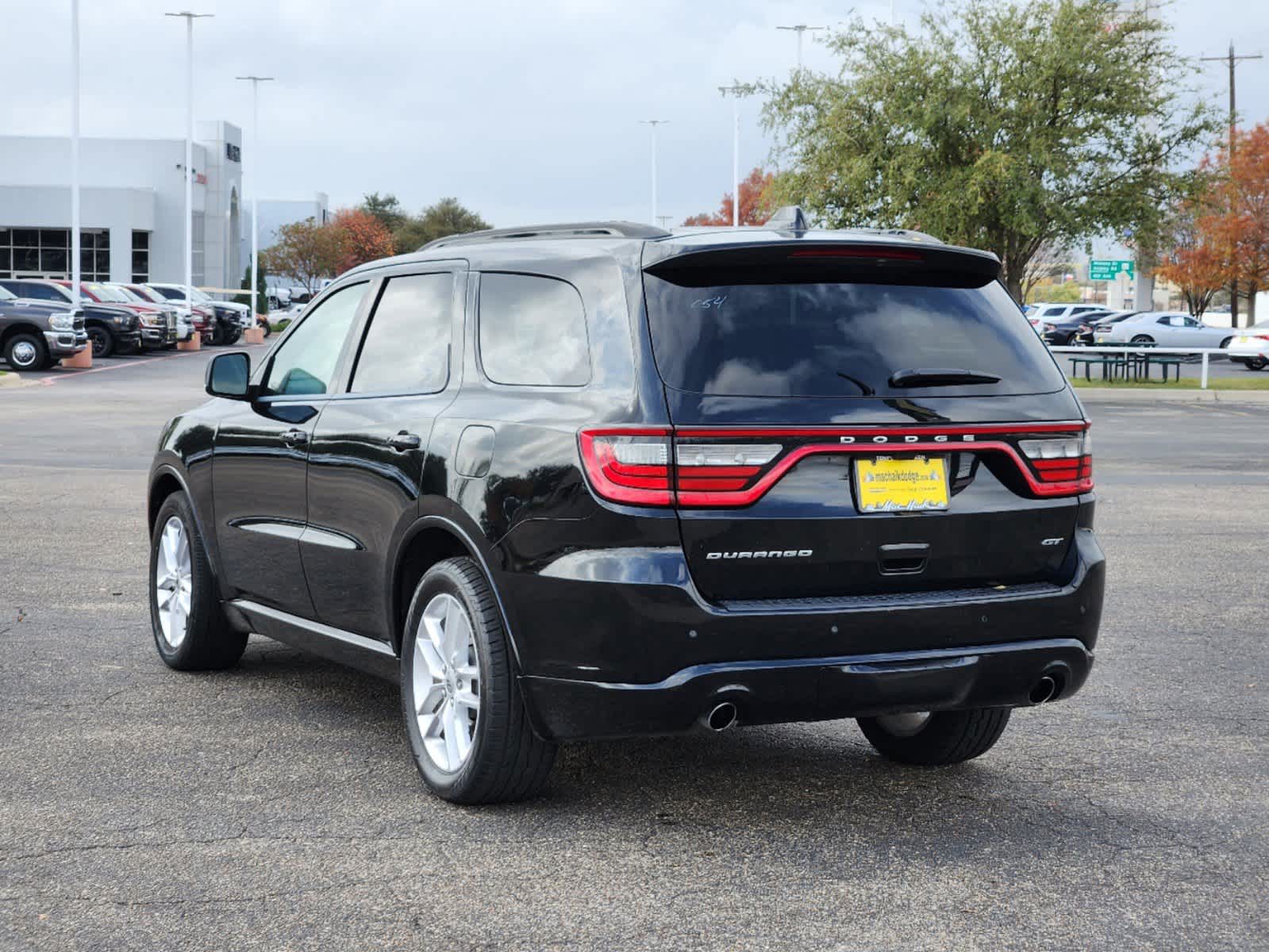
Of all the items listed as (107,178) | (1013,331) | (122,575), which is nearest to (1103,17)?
(122,575)

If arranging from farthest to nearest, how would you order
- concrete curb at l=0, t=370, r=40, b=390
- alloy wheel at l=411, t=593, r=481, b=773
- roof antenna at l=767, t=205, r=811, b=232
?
concrete curb at l=0, t=370, r=40, b=390, roof antenna at l=767, t=205, r=811, b=232, alloy wheel at l=411, t=593, r=481, b=773

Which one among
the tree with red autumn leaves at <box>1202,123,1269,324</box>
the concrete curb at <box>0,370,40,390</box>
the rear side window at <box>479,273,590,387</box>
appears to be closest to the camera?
the rear side window at <box>479,273,590,387</box>

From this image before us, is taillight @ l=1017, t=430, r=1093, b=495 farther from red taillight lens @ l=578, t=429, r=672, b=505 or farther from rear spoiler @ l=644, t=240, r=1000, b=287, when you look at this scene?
red taillight lens @ l=578, t=429, r=672, b=505

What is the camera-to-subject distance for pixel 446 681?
532cm

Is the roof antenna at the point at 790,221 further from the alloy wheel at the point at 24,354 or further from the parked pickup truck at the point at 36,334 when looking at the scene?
the alloy wheel at the point at 24,354

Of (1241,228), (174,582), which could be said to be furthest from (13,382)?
(1241,228)

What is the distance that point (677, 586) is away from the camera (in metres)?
4.61

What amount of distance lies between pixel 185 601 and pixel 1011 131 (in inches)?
1184

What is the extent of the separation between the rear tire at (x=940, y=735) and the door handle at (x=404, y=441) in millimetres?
1894

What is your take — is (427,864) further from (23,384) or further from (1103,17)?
(1103,17)

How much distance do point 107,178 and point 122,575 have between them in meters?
77.2

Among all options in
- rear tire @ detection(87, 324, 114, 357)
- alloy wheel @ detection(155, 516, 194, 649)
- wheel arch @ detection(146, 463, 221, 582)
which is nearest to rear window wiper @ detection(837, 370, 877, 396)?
wheel arch @ detection(146, 463, 221, 582)

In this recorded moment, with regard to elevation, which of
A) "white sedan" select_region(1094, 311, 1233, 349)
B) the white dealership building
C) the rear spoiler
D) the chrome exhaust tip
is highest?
the white dealership building

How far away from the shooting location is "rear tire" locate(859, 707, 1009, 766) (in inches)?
225
